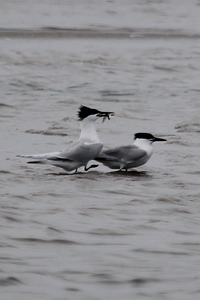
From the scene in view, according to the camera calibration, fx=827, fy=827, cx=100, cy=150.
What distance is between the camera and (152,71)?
16.1 metres

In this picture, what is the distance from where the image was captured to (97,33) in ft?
68.3

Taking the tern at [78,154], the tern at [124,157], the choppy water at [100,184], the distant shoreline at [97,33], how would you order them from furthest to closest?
the distant shoreline at [97,33]
the tern at [124,157]
the tern at [78,154]
the choppy water at [100,184]

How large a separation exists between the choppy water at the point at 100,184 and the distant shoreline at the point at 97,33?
169cm

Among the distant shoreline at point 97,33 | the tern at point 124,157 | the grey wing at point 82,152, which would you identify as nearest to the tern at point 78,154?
the grey wing at point 82,152

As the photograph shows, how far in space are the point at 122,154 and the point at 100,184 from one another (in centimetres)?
86

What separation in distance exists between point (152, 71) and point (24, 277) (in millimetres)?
11525

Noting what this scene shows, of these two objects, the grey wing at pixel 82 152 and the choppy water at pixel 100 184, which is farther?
the grey wing at pixel 82 152

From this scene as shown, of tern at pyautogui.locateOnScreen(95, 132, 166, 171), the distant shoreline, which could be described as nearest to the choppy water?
tern at pyautogui.locateOnScreen(95, 132, 166, 171)

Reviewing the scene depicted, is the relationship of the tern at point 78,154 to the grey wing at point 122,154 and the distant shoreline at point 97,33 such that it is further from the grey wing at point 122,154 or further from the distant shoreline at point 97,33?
the distant shoreline at point 97,33

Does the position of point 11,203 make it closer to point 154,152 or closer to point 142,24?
point 154,152

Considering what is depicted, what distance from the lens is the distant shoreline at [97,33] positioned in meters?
20.2

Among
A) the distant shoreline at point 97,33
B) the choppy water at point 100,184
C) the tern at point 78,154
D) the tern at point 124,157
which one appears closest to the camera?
the choppy water at point 100,184

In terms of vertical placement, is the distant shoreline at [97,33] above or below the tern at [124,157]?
above

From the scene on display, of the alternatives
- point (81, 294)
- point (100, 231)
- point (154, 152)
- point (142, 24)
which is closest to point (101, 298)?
point (81, 294)
